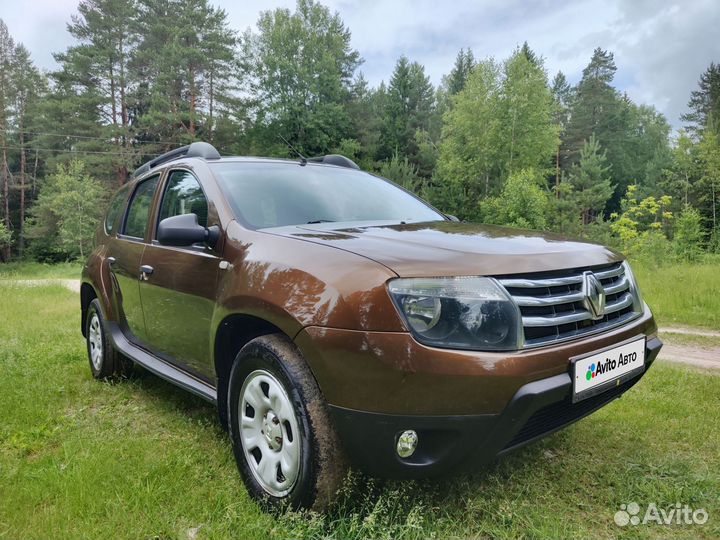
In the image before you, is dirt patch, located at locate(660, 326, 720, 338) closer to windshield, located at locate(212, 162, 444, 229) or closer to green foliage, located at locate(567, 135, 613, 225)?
windshield, located at locate(212, 162, 444, 229)

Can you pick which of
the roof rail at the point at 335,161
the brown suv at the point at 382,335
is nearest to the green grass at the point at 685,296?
the roof rail at the point at 335,161

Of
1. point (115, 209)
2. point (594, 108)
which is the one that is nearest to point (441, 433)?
point (115, 209)

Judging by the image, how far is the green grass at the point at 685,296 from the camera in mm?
6977

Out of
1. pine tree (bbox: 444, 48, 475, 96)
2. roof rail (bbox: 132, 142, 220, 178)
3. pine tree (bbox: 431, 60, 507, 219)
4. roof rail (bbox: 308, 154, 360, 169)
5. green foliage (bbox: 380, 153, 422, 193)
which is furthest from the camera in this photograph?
pine tree (bbox: 444, 48, 475, 96)

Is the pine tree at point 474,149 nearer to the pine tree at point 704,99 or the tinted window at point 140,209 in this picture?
the pine tree at point 704,99

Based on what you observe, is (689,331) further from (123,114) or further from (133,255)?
(123,114)

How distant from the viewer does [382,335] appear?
1751 millimetres

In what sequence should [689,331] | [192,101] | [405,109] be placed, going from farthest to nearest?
1. [405,109]
2. [192,101]
3. [689,331]

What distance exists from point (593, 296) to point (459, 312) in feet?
2.30

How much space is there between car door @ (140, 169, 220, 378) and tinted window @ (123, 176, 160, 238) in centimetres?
27

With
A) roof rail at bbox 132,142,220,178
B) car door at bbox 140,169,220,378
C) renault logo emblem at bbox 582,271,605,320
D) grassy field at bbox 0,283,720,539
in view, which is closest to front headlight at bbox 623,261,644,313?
renault logo emblem at bbox 582,271,605,320

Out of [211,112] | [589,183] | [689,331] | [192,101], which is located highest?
[192,101]

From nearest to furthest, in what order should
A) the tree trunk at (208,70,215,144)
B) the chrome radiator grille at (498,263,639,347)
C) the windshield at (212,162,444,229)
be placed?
the chrome radiator grille at (498,263,639,347)
the windshield at (212,162,444,229)
the tree trunk at (208,70,215,144)

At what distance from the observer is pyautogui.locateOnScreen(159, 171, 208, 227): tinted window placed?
288cm
